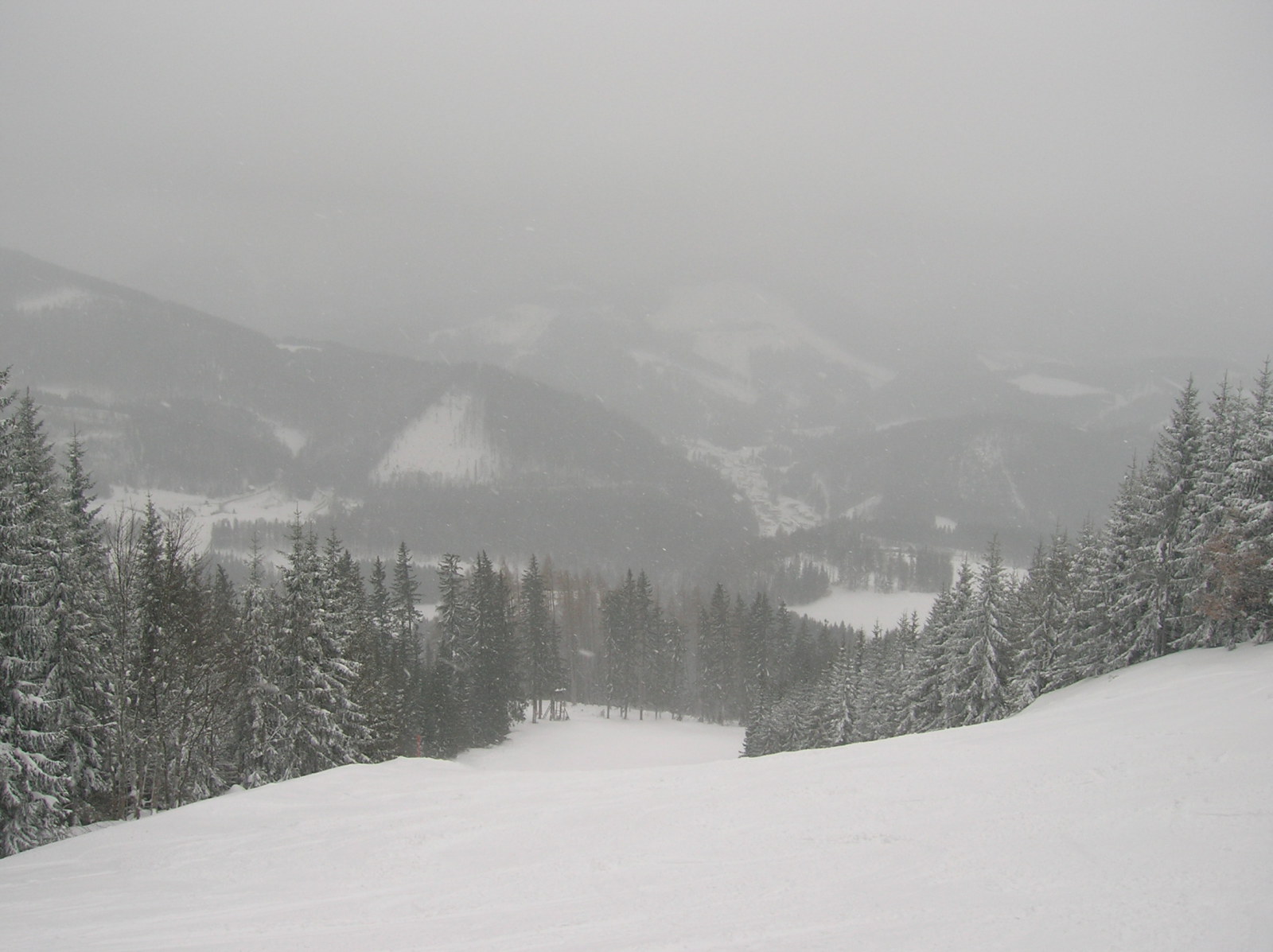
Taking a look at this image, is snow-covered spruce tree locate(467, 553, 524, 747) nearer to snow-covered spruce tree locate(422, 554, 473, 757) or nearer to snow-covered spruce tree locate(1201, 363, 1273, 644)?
snow-covered spruce tree locate(422, 554, 473, 757)

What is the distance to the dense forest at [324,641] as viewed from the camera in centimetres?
1777

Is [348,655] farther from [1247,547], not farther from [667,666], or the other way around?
[667,666]

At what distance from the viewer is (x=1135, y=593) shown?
2784cm

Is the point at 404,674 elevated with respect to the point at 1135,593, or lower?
lower

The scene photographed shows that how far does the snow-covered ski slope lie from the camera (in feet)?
26.2

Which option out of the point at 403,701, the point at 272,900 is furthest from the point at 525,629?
the point at 272,900

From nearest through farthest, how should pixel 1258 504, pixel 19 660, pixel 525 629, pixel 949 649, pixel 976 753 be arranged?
pixel 976 753 < pixel 19 660 < pixel 1258 504 < pixel 949 649 < pixel 525 629

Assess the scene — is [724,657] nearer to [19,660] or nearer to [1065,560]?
[1065,560]

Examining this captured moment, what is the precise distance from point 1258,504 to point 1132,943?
23367 mm

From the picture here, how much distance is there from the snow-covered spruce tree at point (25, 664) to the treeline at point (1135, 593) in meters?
31.9

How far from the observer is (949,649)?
32.3 m

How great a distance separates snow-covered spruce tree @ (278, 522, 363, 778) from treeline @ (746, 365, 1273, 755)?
2577 cm

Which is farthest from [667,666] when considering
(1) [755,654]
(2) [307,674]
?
(2) [307,674]

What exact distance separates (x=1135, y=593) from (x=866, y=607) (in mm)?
115567
